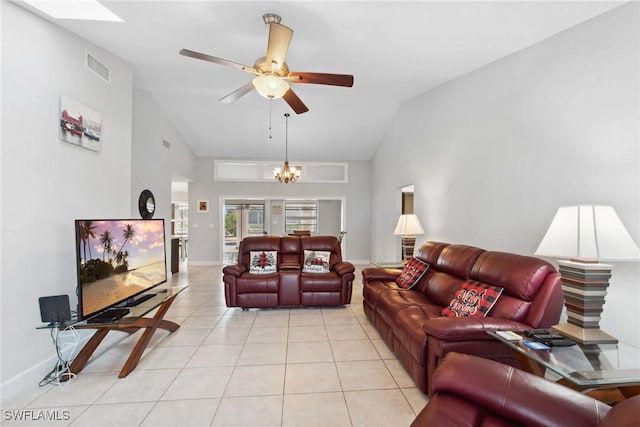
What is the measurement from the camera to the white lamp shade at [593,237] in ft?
5.49

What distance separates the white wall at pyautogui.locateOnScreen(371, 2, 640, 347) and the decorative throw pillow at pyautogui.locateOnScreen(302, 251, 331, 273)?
66.9 inches

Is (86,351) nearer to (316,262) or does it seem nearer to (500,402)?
(316,262)

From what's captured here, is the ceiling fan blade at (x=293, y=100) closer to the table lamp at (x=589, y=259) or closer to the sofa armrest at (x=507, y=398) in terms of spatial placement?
the table lamp at (x=589, y=259)

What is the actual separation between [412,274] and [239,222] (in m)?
5.76

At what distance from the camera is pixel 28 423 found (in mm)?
1784

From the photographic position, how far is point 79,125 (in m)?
2.62

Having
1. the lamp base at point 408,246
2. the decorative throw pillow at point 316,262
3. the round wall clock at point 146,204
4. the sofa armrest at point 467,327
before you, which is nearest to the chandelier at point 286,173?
the decorative throw pillow at point 316,262

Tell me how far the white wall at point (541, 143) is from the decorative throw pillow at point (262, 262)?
2495mm

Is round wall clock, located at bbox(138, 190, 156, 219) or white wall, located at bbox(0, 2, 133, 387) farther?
round wall clock, located at bbox(138, 190, 156, 219)

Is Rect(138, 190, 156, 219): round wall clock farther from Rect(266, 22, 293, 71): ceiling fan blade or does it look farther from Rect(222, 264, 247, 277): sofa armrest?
Rect(266, 22, 293, 71): ceiling fan blade

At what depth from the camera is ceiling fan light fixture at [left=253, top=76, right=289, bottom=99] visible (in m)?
2.48

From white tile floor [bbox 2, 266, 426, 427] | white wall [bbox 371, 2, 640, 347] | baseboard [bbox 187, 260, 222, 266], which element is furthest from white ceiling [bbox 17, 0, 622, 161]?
baseboard [bbox 187, 260, 222, 266]

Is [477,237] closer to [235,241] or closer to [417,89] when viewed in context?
[417,89]

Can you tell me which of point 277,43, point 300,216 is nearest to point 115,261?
point 277,43
